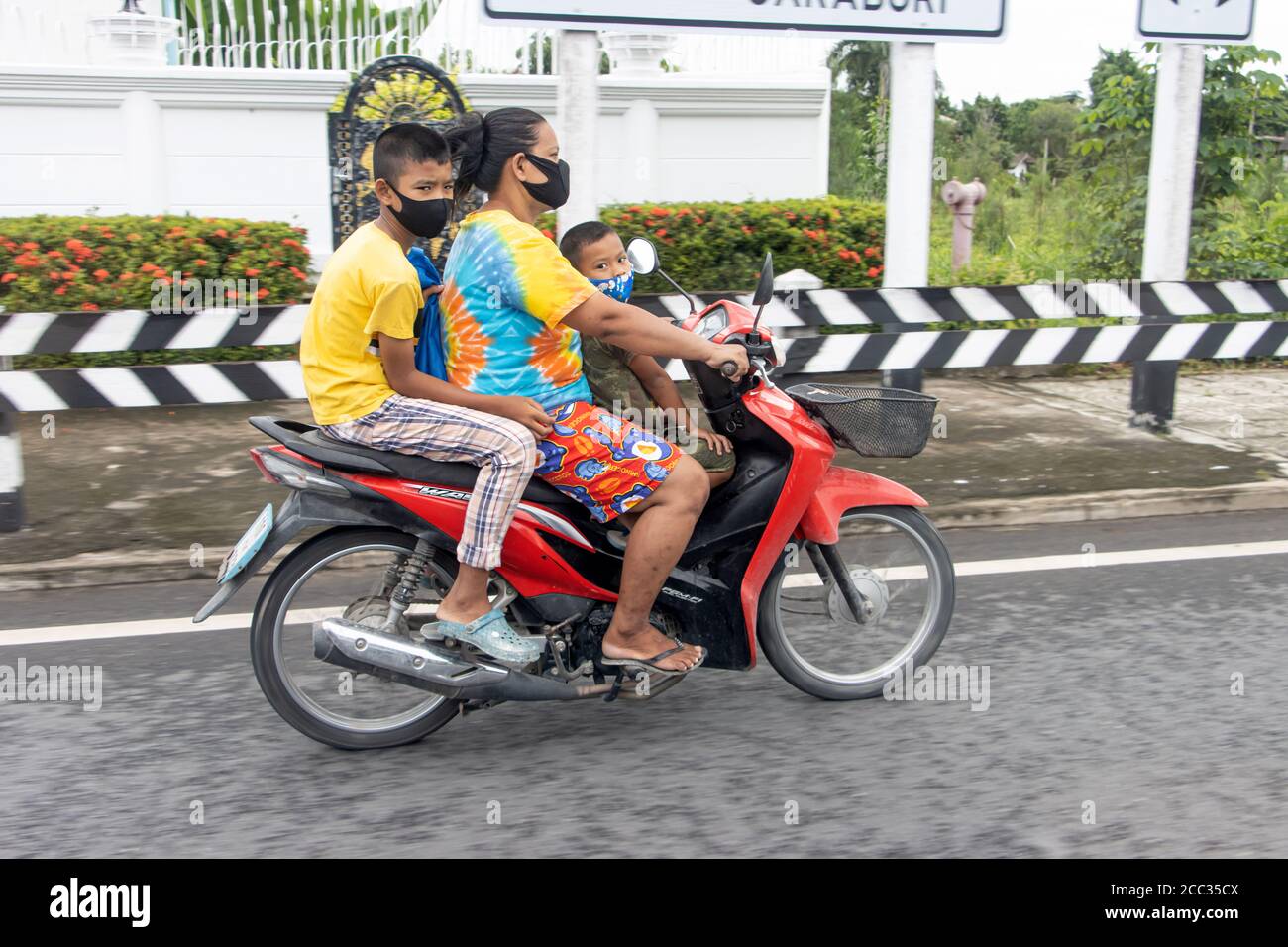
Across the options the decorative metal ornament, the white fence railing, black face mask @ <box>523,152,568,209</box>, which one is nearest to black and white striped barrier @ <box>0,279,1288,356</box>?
black face mask @ <box>523,152,568,209</box>

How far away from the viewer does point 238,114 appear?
11.0 meters

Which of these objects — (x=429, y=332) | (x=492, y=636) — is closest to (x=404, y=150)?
(x=429, y=332)

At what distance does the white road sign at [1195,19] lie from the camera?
784 cm

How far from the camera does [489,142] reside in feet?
12.1

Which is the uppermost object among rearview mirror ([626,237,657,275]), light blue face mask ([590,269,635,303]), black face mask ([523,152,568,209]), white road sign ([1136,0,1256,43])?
white road sign ([1136,0,1256,43])

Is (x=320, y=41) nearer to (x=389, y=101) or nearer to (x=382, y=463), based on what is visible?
(x=389, y=101)

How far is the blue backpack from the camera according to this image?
383cm

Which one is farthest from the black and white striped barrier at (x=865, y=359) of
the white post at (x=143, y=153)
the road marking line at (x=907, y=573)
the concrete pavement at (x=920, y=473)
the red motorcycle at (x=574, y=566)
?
the white post at (x=143, y=153)

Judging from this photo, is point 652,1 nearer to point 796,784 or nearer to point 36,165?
point 796,784

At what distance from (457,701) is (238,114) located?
840cm

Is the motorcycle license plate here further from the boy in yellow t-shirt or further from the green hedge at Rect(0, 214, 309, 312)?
the green hedge at Rect(0, 214, 309, 312)

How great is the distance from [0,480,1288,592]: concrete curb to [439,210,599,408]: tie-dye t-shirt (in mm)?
2371

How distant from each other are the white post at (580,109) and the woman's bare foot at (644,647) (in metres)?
3.70
